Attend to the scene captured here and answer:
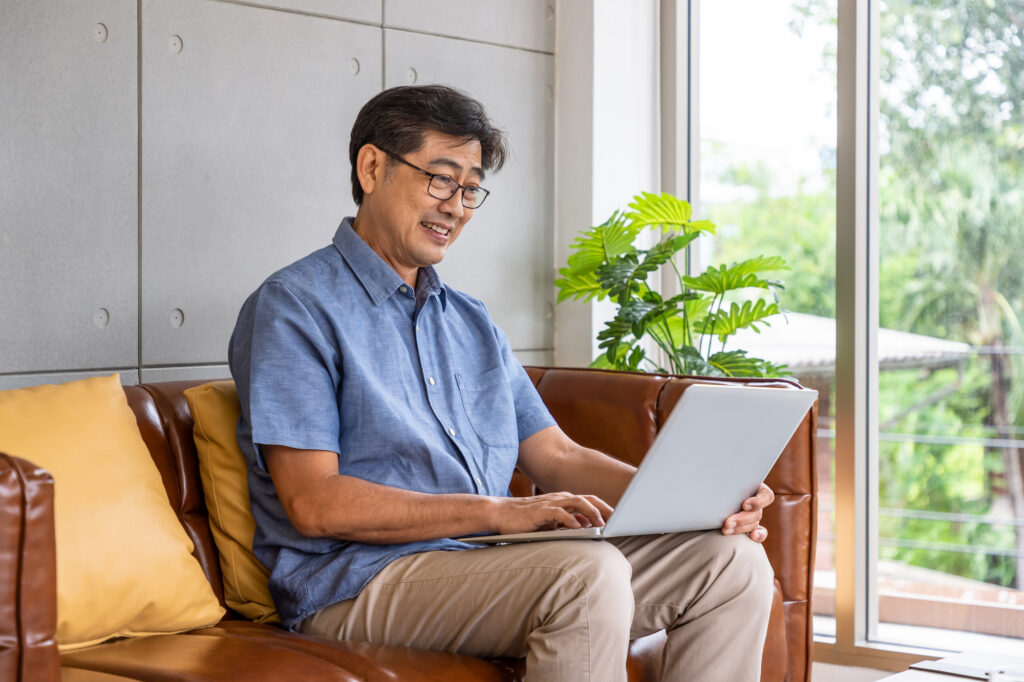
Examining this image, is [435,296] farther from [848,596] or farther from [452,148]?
[848,596]

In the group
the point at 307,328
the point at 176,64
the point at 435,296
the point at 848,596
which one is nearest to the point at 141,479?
the point at 307,328

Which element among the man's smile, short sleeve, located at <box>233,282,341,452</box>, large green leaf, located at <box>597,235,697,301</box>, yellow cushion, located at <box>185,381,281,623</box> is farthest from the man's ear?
large green leaf, located at <box>597,235,697,301</box>

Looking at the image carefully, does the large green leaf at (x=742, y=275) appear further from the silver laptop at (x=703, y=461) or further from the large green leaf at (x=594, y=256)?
the silver laptop at (x=703, y=461)

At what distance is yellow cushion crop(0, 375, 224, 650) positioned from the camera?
1744 mm

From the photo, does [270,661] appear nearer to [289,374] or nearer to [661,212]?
[289,374]

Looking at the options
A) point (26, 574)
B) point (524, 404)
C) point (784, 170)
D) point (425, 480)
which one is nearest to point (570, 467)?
point (524, 404)

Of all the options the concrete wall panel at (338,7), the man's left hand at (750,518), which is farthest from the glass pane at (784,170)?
the man's left hand at (750,518)

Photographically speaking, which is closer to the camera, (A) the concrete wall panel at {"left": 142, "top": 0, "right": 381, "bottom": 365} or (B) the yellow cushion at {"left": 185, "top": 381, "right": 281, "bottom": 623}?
(B) the yellow cushion at {"left": 185, "top": 381, "right": 281, "bottom": 623}

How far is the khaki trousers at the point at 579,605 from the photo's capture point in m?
1.68

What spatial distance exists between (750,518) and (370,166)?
103 cm

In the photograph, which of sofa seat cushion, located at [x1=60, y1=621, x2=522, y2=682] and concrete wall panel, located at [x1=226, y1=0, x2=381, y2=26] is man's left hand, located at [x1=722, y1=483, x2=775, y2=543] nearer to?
sofa seat cushion, located at [x1=60, y1=621, x2=522, y2=682]

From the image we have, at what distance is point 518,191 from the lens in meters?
3.49

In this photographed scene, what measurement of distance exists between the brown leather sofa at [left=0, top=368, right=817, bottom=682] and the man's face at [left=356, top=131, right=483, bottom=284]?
1.72 feet

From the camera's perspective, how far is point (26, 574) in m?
1.28
